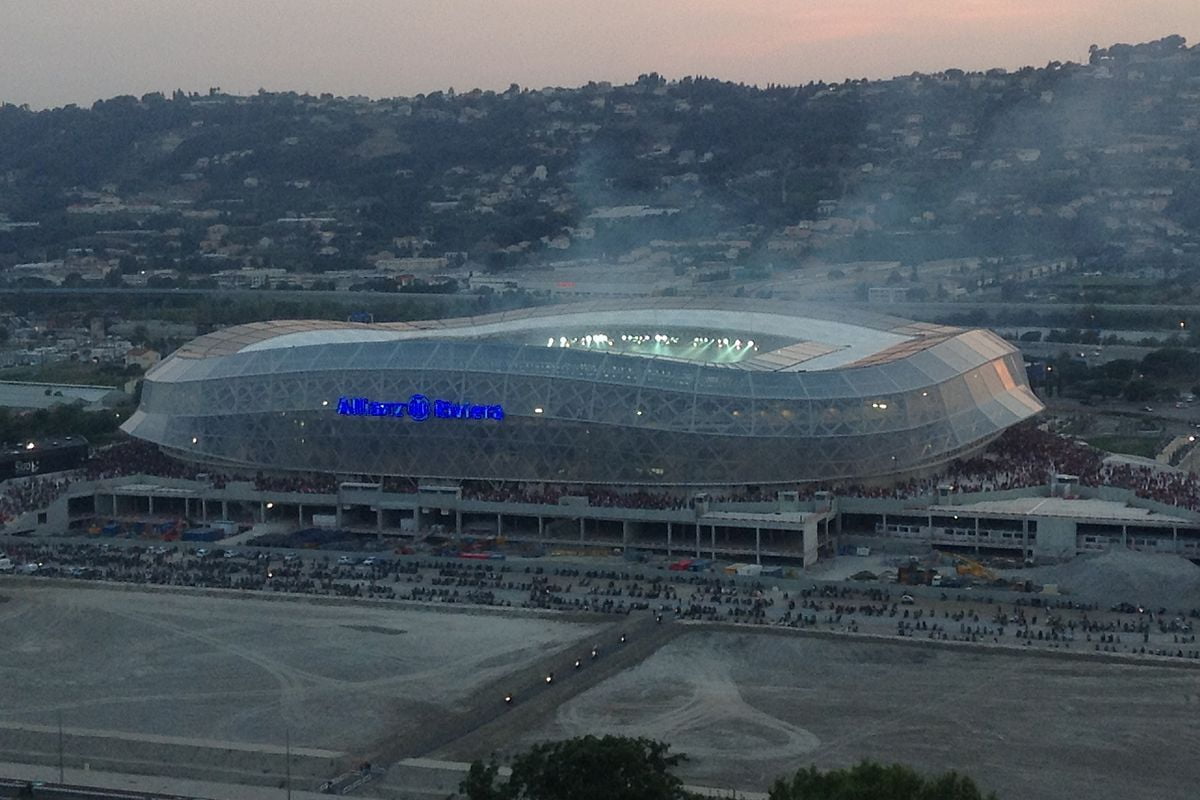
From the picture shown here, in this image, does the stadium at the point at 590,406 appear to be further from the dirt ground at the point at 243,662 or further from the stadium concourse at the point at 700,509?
the dirt ground at the point at 243,662

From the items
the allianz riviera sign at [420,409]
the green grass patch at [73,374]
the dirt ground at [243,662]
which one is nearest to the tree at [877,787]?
the dirt ground at [243,662]

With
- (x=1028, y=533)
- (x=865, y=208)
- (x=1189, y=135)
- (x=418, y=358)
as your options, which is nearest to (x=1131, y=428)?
(x=1028, y=533)

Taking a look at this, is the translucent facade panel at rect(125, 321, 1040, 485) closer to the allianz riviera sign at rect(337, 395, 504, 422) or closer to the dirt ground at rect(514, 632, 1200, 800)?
the allianz riviera sign at rect(337, 395, 504, 422)

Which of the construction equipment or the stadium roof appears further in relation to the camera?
the stadium roof

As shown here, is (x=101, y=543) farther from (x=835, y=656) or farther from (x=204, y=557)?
(x=835, y=656)

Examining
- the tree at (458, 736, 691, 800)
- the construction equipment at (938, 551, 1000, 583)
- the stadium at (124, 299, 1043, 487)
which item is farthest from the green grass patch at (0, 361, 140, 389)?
the tree at (458, 736, 691, 800)

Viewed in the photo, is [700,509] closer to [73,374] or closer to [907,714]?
[907,714]

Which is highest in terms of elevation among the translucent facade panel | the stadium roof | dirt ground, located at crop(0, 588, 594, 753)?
the stadium roof
